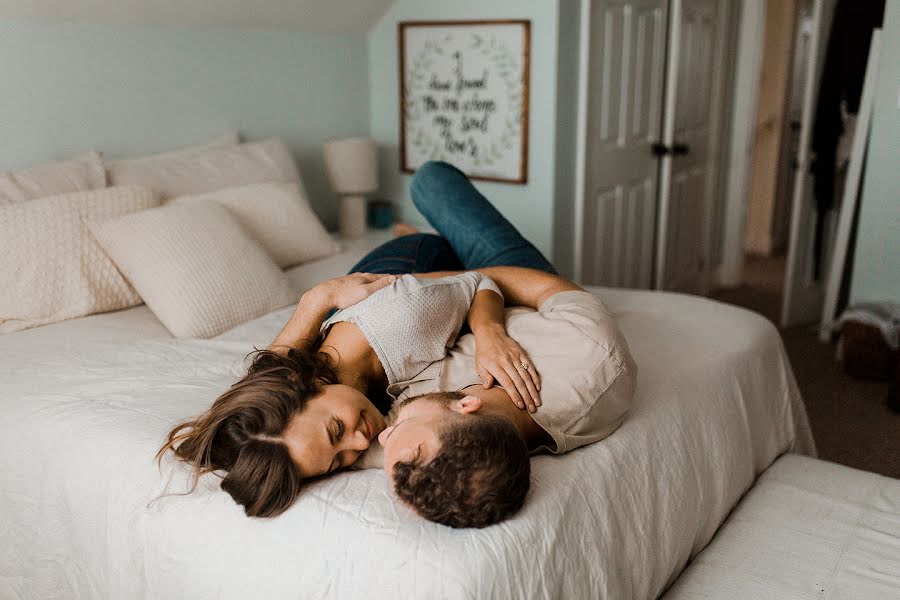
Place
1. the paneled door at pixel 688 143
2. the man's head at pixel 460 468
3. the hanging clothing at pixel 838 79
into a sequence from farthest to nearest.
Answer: the paneled door at pixel 688 143, the hanging clothing at pixel 838 79, the man's head at pixel 460 468

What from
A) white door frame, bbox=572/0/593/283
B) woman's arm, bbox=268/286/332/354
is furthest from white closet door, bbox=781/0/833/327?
woman's arm, bbox=268/286/332/354

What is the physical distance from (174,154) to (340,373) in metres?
1.65

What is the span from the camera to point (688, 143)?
4.16 metres

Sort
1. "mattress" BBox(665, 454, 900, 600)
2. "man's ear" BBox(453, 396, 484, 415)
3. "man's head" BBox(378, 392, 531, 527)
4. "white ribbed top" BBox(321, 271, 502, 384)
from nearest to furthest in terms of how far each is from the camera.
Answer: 1. "man's head" BBox(378, 392, 531, 527)
2. "man's ear" BBox(453, 396, 484, 415)
3. "mattress" BBox(665, 454, 900, 600)
4. "white ribbed top" BBox(321, 271, 502, 384)

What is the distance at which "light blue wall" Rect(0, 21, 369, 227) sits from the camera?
8.54 ft

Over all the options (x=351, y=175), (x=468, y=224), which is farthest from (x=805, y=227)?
(x=468, y=224)

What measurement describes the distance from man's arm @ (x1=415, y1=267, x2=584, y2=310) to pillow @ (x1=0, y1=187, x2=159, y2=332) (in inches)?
37.9

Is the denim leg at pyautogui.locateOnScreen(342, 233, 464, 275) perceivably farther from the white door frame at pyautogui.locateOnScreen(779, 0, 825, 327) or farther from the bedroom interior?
the white door frame at pyautogui.locateOnScreen(779, 0, 825, 327)

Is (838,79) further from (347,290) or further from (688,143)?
(347,290)

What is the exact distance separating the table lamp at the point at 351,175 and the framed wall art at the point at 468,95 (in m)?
0.30

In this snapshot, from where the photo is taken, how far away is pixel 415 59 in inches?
144

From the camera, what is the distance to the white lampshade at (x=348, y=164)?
3484 millimetres

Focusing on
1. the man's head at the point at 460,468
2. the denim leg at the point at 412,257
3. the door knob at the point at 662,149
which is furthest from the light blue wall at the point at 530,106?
the man's head at the point at 460,468

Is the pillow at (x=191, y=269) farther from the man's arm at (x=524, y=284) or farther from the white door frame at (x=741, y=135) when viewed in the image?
the white door frame at (x=741, y=135)
